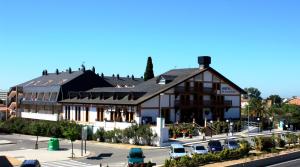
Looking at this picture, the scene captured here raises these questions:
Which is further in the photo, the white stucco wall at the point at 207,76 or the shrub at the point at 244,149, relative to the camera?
the white stucco wall at the point at 207,76

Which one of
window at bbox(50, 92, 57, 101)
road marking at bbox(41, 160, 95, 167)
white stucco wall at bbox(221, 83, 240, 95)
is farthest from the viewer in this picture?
Result: window at bbox(50, 92, 57, 101)

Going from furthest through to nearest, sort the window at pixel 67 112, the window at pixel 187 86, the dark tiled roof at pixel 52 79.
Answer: the dark tiled roof at pixel 52 79
the window at pixel 67 112
the window at pixel 187 86

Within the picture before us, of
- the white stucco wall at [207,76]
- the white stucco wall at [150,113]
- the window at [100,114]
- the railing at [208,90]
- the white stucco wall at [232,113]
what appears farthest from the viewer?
the white stucco wall at [232,113]

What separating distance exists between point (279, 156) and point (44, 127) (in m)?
37.0

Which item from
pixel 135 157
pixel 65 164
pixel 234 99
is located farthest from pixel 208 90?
→ pixel 65 164

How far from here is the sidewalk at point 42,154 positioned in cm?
4422

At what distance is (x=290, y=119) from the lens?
7331 centimetres

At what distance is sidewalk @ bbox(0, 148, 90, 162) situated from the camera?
44.2 metres

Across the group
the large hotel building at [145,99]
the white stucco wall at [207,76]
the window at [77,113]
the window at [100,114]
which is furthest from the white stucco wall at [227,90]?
the window at [77,113]

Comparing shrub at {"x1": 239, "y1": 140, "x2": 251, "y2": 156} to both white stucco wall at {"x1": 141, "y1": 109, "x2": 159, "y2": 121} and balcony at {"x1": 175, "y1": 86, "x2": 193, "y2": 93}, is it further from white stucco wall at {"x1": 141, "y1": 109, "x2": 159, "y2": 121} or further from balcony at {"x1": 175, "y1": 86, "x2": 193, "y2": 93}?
balcony at {"x1": 175, "y1": 86, "x2": 193, "y2": 93}

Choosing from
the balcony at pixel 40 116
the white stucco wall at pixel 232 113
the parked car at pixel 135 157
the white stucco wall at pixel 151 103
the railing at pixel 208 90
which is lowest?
the parked car at pixel 135 157

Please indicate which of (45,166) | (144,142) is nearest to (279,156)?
(144,142)

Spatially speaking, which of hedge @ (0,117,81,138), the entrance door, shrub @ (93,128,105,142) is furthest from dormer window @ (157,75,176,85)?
hedge @ (0,117,81,138)

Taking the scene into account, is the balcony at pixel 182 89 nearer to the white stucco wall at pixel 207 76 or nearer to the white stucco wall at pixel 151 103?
the white stucco wall at pixel 207 76
